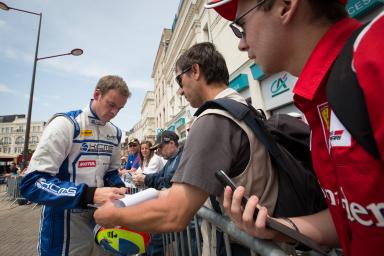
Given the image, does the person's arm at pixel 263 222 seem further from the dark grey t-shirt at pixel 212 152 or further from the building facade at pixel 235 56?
the building facade at pixel 235 56

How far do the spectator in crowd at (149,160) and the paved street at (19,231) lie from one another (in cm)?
253

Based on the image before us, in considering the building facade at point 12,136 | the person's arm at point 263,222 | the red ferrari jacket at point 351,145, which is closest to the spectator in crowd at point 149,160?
the person's arm at point 263,222

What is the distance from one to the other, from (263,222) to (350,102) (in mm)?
489

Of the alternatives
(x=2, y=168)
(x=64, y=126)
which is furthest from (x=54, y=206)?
(x=2, y=168)

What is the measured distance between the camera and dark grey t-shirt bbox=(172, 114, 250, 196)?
109cm

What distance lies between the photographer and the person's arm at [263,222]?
2.90 ft

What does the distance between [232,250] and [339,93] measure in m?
1.12

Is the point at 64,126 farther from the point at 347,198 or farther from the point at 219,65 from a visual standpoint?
the point at 347,198

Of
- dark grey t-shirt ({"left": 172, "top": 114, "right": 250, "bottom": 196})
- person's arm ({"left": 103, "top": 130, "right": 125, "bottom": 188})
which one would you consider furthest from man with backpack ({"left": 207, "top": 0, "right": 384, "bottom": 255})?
person's arm ({"left": 103, "top": 130, "right": 125, "bottom": 188})

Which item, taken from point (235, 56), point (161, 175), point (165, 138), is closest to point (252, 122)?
point (161, 175)

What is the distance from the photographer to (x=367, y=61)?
522 millimetres

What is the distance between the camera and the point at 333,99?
2.05 feet

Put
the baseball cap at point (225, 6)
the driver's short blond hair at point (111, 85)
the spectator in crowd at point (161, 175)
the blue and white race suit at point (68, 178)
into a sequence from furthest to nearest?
the spectator in crowd at point (161, 175)
the driver's short blond hair at point (111, 85)
the blue and white race suit at point (68, 178)
the baseball cap at point (225, 6)

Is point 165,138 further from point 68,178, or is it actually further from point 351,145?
point 351,145
